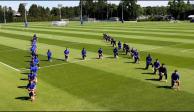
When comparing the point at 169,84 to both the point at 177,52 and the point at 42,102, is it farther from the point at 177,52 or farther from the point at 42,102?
the point at 177,52

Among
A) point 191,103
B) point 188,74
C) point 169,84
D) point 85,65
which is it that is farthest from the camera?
point 85,65

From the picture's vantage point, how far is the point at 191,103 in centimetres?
1858

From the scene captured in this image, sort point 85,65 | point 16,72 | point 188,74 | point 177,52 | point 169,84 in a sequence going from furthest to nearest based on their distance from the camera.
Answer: point 177,52, point 85,65, point 16,72, point 188,74, point 169,84

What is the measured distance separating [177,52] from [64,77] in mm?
17460

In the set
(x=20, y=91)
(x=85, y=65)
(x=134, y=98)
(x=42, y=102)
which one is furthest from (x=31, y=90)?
(x=85, y=65)

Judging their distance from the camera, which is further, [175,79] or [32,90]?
[175,79]

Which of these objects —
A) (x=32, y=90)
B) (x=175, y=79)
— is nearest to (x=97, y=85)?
(x=32, y=90)

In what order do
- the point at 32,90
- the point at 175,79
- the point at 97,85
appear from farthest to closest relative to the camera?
the point at 97,85 → the point at 175,79 → the point at 32,90

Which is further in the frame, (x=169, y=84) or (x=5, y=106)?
(x=169, y=84)

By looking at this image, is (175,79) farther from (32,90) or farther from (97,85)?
(32,90)

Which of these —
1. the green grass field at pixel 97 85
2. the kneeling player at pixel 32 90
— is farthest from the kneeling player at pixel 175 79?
the kneeling player at pixel 32 90

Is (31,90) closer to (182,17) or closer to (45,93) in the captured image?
(45,93)

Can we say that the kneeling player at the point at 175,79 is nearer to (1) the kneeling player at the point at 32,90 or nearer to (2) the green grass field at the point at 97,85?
(2) the green grass field at the point at 97,85

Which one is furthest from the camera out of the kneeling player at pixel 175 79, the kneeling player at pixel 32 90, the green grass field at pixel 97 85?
the kneeling player at pixel 175 79
